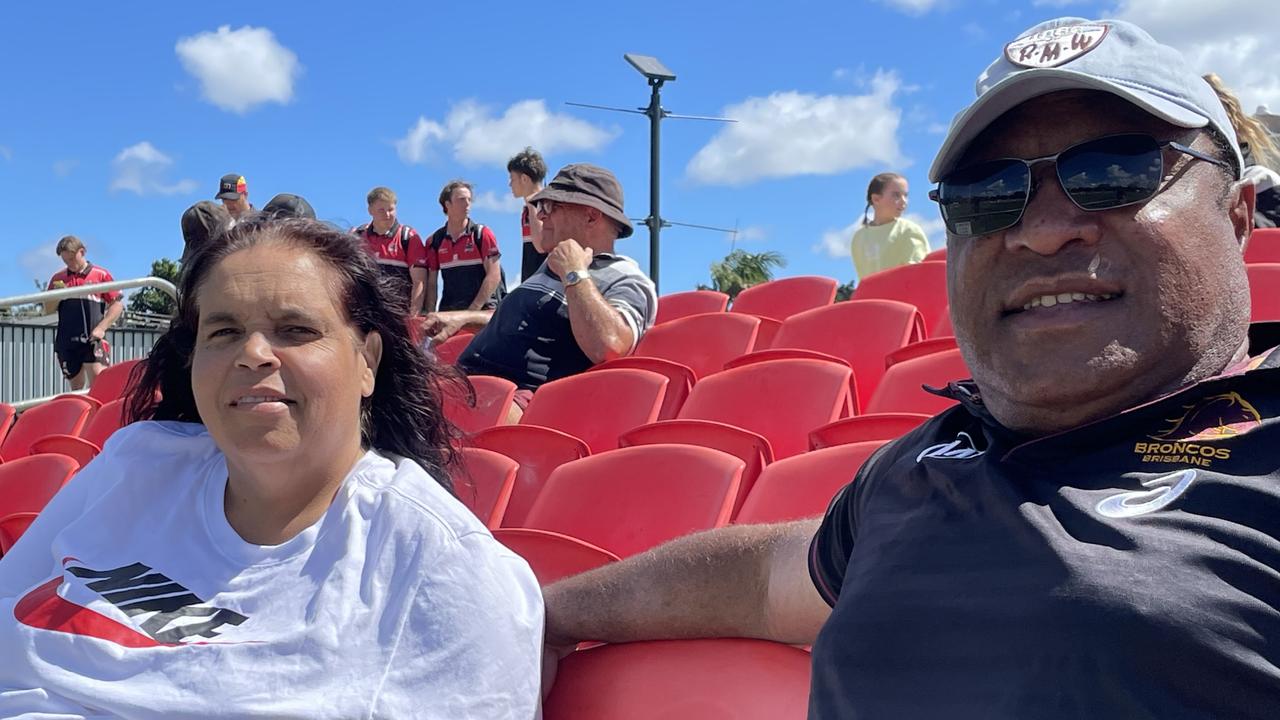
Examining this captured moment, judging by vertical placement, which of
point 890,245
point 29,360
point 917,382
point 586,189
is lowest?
point 29,360

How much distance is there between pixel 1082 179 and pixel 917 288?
3.49m

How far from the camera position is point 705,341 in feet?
13.9

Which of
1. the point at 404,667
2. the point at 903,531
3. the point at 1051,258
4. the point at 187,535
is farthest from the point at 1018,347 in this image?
the point at 187,535

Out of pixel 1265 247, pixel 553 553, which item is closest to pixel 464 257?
pixel 1265 247

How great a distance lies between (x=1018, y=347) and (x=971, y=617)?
12.7 inches

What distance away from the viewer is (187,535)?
1647 millimetres

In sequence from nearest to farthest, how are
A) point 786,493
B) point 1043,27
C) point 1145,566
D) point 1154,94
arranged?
1. point 1145,566
2. point 1154,94
3. point 1043,27
4. point 786,493

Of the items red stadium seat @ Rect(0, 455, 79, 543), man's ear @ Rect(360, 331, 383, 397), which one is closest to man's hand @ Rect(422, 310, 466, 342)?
red stadium seat @ Rect(0, 455, 79, 543)

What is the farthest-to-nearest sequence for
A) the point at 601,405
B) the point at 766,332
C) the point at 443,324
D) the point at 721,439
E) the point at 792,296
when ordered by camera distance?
the point at 792,296, the point at 443,324, the point at 766,332, the point at 601,405, the point at 721,439

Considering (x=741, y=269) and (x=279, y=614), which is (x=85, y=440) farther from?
(x=741, y=269)

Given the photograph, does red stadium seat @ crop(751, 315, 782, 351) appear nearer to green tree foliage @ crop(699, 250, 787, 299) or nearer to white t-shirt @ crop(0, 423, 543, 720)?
white t-shirt @ crop(0, 423, 543, 720)

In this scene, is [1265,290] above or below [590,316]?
above

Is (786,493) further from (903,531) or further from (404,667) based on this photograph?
(404,667)

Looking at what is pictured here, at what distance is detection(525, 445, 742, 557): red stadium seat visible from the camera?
207cm
